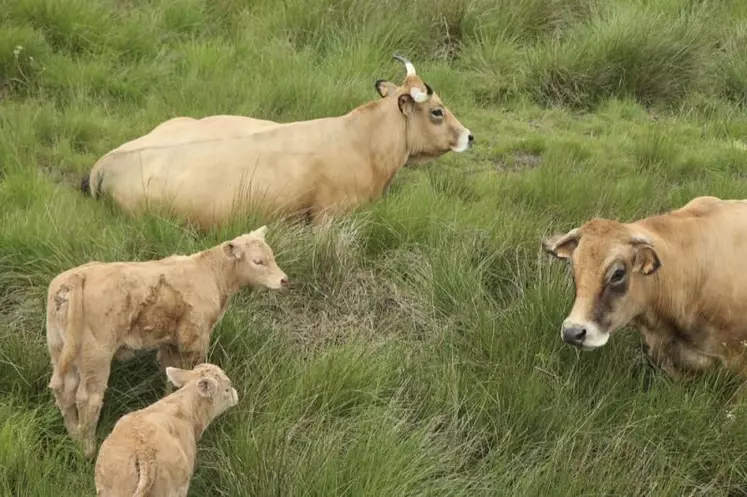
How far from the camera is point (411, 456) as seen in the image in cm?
445

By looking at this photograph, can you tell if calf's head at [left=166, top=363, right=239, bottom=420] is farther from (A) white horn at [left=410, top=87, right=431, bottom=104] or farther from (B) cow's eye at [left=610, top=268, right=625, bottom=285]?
(A) white horn at [left=410, top=87, right=431, bottom=104]

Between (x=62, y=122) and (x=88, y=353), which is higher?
(x=88, y=353)

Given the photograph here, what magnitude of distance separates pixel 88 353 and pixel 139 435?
764 millimetres

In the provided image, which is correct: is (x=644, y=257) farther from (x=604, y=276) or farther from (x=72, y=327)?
(x=72, y=327)

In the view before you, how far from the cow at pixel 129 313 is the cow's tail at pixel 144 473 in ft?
2.66

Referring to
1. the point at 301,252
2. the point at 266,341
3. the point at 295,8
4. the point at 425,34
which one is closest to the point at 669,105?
the point at 425,34

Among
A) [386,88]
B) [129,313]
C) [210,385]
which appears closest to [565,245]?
[210,385]

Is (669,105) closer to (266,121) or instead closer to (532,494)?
(266,121)

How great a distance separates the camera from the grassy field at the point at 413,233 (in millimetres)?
4629

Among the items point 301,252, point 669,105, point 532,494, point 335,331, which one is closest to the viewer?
point 532,494

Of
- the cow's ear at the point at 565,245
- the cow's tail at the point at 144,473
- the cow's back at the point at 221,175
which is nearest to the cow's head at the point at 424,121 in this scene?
the cow's back at the point at 221,175

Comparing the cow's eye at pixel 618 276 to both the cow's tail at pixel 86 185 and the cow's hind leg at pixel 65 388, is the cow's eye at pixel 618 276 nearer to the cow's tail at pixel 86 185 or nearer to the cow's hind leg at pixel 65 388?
the cow's hind leg at pixel 65 388

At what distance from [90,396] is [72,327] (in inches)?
13.9

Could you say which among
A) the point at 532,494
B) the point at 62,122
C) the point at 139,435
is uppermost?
the point at 139,435
